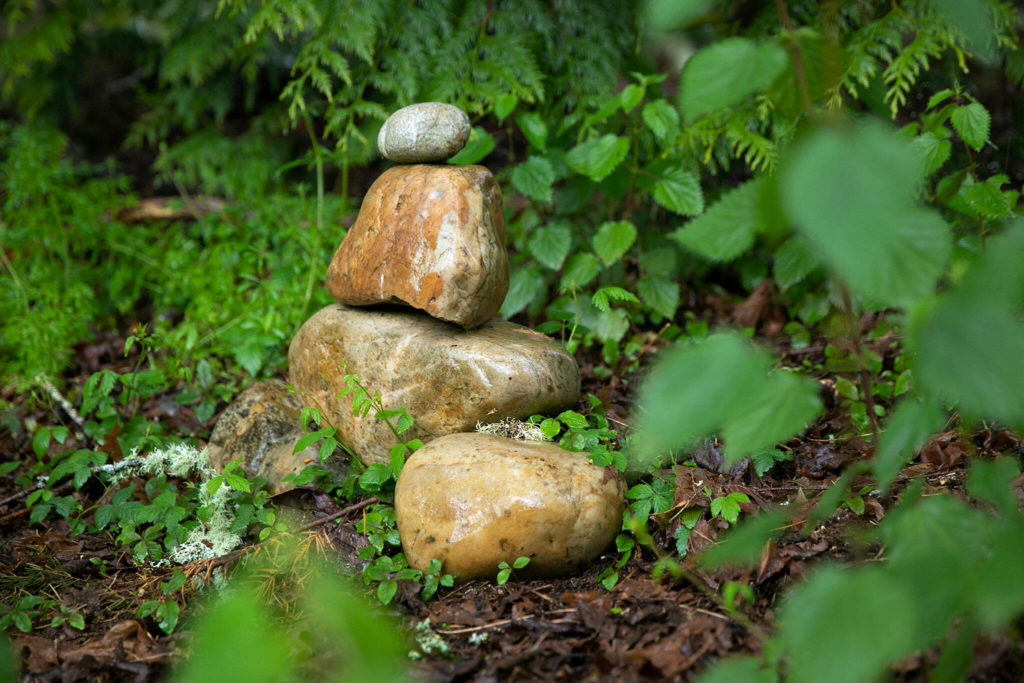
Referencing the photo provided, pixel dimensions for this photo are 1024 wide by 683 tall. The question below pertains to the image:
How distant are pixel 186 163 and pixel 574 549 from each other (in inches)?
171

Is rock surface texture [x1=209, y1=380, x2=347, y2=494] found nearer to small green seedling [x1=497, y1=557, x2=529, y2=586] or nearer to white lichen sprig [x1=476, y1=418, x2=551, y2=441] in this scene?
white lichen sprig [x1=476, y1=418, x2=551, y2=441]

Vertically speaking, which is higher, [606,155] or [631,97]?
[631,97]

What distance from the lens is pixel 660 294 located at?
3547 millimetres

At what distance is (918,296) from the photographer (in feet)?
3.88

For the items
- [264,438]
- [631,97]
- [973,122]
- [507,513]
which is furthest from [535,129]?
[507,513]

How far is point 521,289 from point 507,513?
64.8 inches

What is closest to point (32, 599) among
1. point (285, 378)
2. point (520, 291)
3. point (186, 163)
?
point (285, 378)

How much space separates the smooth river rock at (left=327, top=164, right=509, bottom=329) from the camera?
260cm

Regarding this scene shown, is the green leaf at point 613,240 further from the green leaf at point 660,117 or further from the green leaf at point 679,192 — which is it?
A: the green leaf at point 660,117

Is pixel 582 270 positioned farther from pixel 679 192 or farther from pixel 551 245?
pixel 679 192

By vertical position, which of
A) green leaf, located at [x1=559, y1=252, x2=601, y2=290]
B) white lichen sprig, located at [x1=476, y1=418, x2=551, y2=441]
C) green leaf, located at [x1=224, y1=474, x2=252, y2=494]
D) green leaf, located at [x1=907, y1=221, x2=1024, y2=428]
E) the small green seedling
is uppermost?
green leaf, located at [x1=907, y1=221, x2=1024, y2=428]

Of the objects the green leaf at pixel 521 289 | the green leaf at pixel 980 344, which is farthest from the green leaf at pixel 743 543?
the green leaf at pixel 521 289

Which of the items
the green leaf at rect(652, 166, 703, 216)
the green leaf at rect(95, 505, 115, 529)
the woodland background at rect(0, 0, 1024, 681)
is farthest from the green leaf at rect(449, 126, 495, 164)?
the green leaf at rect(95, 505, 115, 529)

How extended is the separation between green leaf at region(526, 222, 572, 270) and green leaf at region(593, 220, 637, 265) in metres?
0.16
